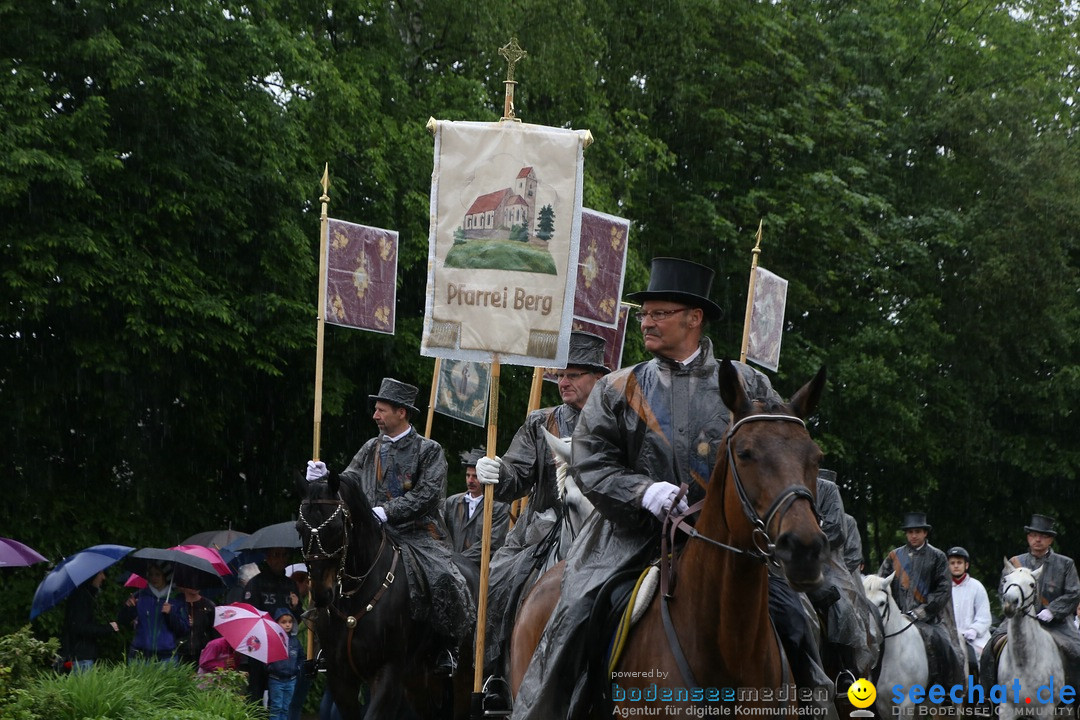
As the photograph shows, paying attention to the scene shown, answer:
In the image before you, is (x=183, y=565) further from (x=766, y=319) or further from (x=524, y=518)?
(x=766, y=319)

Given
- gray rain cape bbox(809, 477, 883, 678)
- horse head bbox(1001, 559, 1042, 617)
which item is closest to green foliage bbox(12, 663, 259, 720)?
gray rain cape bbox(809, 477, 883, 678)

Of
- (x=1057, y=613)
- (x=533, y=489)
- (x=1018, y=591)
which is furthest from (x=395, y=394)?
(x=1057, y=613)

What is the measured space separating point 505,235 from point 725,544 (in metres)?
3.37

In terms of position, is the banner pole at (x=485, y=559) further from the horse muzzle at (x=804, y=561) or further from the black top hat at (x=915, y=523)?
the black top hat at (x=915, y=523)

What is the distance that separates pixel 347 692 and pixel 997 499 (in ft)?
78.1

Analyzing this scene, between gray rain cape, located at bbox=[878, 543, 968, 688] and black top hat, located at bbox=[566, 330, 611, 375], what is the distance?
6.32 meters

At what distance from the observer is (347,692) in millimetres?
10344

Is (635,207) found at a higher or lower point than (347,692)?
higher

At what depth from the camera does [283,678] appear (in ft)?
41.8

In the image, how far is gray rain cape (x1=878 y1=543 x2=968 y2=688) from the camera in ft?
47.3

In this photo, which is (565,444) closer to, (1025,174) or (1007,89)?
(1025,174)

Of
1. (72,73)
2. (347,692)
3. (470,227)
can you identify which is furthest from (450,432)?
(470,227)

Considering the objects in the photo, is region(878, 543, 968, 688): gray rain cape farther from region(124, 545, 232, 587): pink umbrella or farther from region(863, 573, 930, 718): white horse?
region(124, 545, 232, 587): pink umbrella

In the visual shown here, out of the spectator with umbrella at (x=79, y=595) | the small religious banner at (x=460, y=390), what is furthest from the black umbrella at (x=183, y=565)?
the small religious banner at (x=460, y=390)
